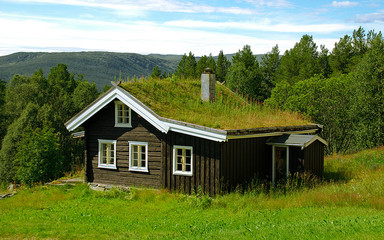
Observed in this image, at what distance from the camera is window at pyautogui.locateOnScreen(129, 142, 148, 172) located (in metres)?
18.4

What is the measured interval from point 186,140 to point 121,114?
451 centimetres

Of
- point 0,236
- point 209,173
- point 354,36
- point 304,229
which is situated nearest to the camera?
point 304,229

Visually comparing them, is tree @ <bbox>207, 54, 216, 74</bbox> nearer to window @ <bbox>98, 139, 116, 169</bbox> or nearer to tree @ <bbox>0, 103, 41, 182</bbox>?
tree @ <bbox>0, 103, 41, 182</bbox>

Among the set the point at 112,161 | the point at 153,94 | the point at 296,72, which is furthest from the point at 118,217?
the point at 296,72

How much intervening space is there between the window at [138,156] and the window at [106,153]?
1313 millimetres

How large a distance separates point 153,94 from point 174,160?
4.21 metres

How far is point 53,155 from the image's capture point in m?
27.3

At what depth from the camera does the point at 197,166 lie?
54.3ft

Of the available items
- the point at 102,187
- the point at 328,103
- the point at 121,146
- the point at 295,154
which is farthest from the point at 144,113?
the point at 328,103

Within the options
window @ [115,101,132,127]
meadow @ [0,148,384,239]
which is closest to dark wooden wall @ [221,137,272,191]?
meadow @ [0,148,384,239]

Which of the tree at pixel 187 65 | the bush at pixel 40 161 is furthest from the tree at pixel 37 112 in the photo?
the tree at pixel 187 65

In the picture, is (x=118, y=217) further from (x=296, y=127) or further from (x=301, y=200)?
(x=296, y=127)

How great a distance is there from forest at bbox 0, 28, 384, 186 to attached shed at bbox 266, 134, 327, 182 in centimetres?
821

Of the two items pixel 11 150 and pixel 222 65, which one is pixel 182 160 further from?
pixel 222 65
